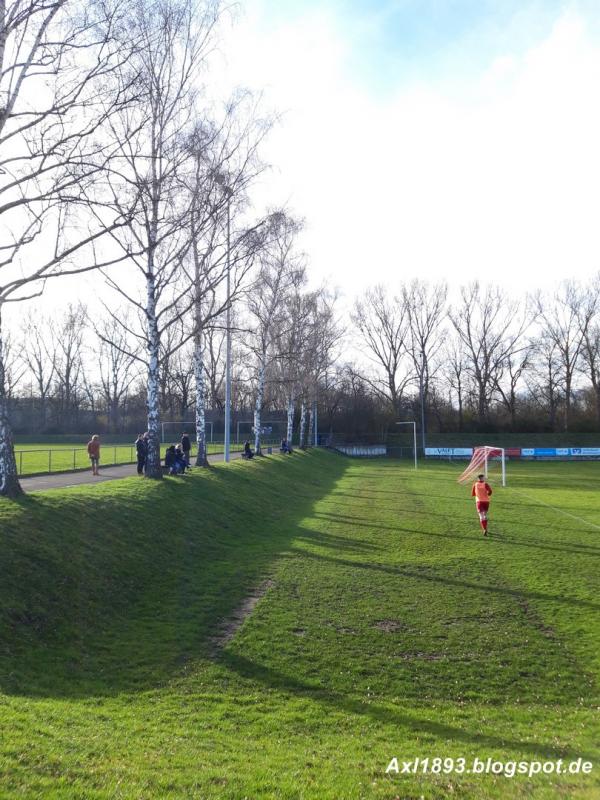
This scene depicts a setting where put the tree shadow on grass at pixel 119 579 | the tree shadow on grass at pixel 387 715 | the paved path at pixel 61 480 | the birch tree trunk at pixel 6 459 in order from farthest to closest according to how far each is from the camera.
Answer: the paved path at pixel 61 480, the birch tree trunk at pixel 6 459, the tree shadow on grass at pixel 119 579, the tree shadow on grass at pixel 387 715

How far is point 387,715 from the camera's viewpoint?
6.46 meters

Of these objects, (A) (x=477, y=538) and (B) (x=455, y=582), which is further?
(A) (x=477, y=538)

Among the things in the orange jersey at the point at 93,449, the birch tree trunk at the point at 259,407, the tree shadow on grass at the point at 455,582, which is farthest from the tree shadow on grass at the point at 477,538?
the birch tree trunk at the point at 259,407

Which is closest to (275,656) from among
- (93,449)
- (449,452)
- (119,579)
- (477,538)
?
(119,579)

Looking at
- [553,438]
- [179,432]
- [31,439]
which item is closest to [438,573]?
[179,432]

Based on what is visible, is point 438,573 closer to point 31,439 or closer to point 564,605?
point 564,605

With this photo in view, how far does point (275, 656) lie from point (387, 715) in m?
2.15

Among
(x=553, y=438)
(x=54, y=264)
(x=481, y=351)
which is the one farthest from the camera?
(x=481, y=351)

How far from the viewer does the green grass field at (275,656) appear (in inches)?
194

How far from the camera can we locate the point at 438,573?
12875mm

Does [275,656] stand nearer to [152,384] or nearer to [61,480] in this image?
[152,384]

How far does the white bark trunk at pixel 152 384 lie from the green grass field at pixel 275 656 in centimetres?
166

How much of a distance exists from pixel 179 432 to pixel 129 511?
49.7 metres

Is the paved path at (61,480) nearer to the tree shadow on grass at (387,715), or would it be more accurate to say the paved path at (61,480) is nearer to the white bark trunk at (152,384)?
the white bark trunk at (152,384)
